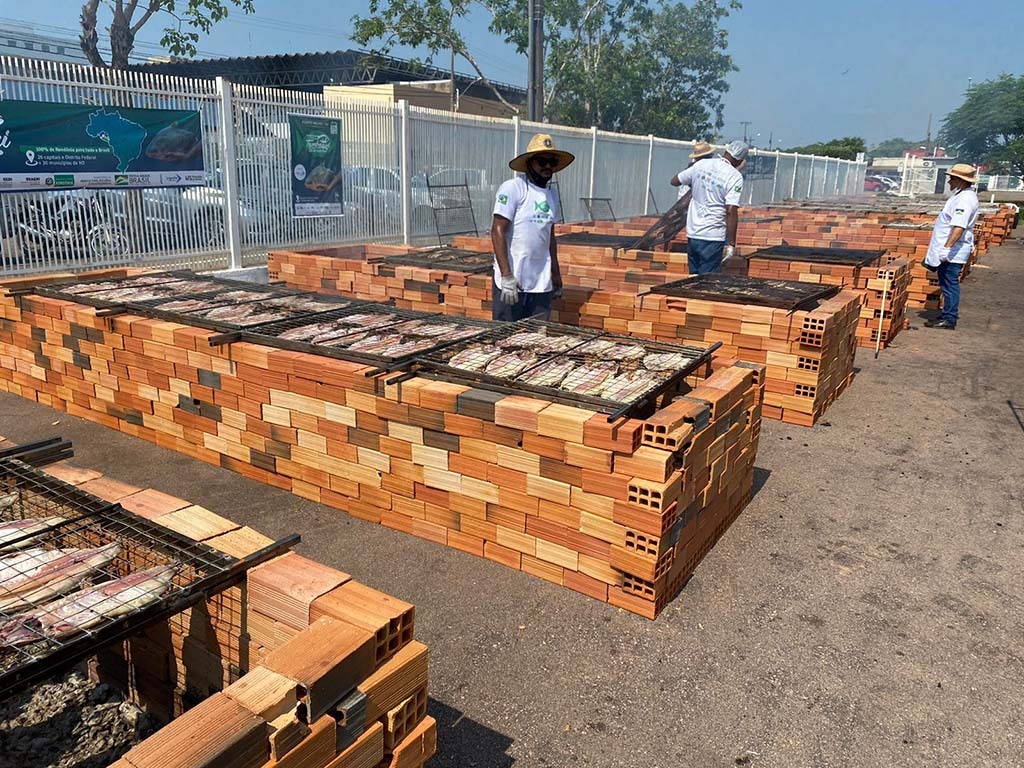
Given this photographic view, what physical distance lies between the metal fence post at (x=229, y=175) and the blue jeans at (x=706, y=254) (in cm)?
648

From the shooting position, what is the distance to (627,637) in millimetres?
3447

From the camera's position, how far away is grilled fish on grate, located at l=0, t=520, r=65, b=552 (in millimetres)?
2443

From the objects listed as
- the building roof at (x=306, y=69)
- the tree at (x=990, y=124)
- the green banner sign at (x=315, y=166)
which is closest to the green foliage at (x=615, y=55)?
the building roof at (x=306, y=69)

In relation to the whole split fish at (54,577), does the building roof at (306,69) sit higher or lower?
higher

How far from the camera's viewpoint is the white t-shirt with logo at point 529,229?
5855 mm

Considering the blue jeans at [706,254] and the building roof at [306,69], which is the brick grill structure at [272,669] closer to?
the blue jeans at [706,254]

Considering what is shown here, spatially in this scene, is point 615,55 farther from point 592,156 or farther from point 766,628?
point 766,628

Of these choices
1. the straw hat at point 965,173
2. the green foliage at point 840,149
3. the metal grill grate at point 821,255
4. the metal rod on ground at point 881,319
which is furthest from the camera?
the green foliage at point 840,149

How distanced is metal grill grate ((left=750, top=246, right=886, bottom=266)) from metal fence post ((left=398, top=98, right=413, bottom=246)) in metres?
6.55

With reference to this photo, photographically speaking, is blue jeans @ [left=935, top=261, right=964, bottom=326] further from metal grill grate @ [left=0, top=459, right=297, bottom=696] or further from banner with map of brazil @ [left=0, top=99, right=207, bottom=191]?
metal grill grate @ [left=0, top=459, right=297, bottom=696]

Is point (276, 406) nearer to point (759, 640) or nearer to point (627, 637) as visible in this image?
point (627, 637)

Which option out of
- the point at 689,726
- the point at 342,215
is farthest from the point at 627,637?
the point at 342,215

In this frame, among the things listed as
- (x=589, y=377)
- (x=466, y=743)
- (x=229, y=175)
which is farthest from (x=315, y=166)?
(x=466, y=743)

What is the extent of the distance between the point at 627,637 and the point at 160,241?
897 centimetres
